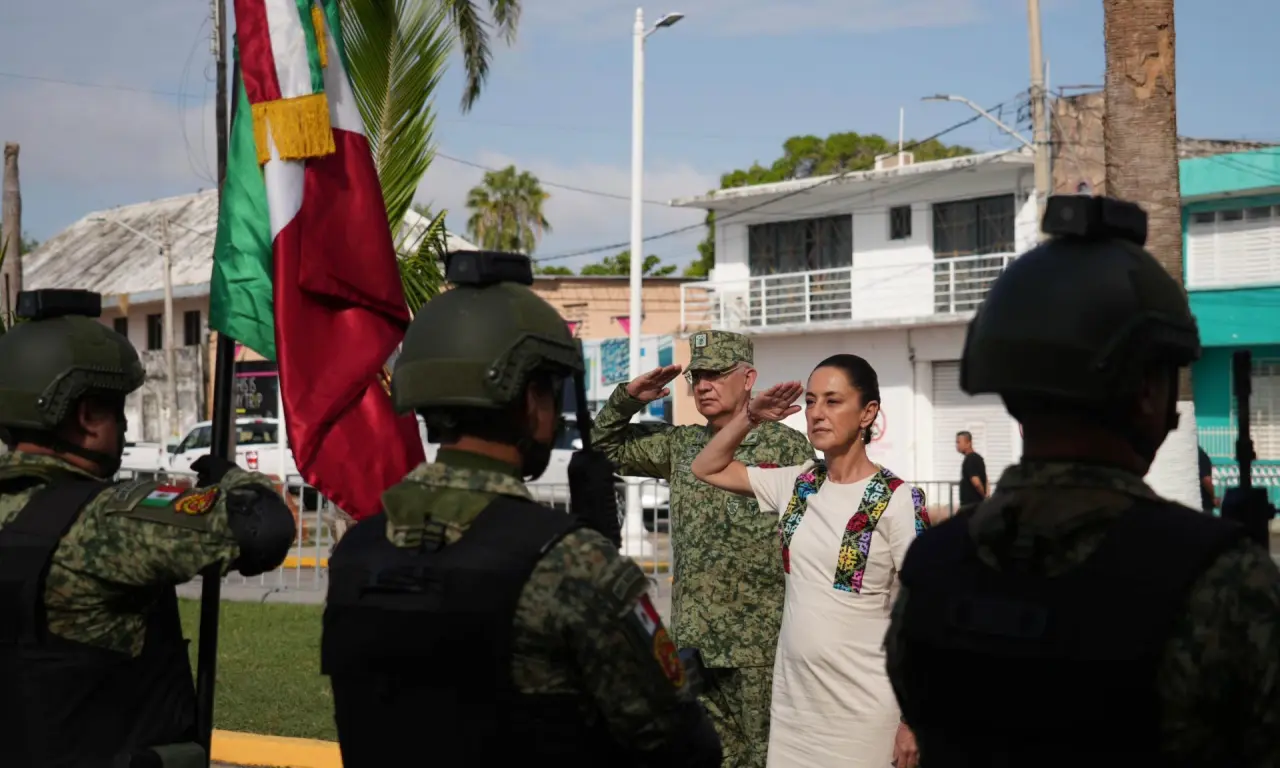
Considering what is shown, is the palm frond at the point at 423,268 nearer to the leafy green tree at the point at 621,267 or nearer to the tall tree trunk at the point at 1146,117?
the tall tree trunk at the point at 1146,117

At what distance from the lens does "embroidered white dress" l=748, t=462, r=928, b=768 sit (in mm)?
5035

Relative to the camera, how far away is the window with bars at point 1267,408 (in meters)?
28.0

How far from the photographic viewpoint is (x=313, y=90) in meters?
6.18

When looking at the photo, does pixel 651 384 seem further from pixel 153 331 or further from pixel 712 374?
pixel 153 331

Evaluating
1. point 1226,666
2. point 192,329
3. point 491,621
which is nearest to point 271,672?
point 491,621

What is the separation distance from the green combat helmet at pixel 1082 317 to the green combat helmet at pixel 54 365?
2574 millimetres

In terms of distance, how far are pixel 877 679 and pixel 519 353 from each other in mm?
2459

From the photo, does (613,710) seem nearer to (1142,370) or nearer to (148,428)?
(1142,370)

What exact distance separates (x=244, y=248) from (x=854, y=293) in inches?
1144

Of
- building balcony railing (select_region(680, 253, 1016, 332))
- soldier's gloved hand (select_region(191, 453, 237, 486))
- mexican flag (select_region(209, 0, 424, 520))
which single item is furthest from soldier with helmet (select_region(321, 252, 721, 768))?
building balcony railing (select_region(680, 253, 1016, 332))

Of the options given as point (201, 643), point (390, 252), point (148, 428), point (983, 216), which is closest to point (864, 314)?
point (983, 216)

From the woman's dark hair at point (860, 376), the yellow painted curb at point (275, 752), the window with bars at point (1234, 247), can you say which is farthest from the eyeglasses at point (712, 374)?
the window with bars at point (1234, 247)

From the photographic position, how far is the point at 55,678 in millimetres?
3865

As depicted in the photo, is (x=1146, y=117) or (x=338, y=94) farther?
(x=1146, y=117)
